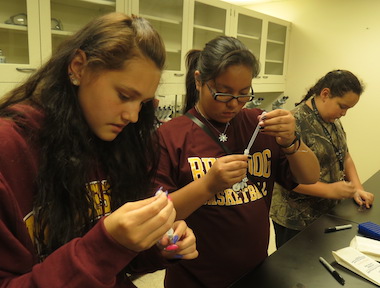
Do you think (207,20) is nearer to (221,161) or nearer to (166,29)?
(166,29)

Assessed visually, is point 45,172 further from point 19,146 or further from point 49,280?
point 49,280

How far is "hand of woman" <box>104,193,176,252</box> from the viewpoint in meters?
0.52

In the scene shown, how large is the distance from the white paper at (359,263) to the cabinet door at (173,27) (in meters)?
1.93

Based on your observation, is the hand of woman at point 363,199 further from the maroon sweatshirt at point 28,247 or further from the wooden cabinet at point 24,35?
the wooden cabinet at point 24,35

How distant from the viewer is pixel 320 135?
5.39 ft

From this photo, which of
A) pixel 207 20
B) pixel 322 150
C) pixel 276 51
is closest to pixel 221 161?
pixel 322 150

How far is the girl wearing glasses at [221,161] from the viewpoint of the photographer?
1.10 meters

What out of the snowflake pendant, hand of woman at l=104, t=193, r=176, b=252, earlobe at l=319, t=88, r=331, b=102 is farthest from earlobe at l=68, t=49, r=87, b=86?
earlobe at l=319, t=88, r=331, b=102

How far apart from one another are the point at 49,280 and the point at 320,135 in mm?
1513

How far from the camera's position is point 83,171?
0.73 m

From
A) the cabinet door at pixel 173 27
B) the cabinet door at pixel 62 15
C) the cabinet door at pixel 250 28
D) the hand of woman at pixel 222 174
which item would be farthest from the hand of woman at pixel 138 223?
the cabinet door at pixel 250 28

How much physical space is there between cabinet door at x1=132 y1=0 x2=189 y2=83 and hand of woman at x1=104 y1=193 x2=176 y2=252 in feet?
6.92

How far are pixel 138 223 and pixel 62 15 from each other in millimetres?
2027

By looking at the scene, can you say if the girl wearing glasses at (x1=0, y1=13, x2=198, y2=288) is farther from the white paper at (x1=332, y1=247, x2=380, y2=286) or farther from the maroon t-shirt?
the white paper at (x1=332, y1=247, x2=380, y2=286)
